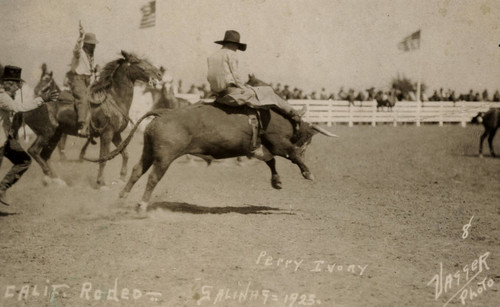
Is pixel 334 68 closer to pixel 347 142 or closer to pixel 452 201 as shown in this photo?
pixel 452 201

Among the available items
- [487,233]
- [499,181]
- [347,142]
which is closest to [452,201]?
[487,233]

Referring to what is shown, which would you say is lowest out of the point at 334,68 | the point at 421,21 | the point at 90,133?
the point at 90,133

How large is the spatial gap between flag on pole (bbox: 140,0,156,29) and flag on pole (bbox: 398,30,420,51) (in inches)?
147

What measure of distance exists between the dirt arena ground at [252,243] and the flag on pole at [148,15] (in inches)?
94.7

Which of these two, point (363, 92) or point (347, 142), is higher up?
point (363, 92)

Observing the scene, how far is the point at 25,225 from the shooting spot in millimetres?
6066

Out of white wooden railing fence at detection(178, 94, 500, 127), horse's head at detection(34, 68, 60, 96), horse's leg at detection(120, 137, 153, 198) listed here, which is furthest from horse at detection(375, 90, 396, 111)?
horse's leg at detection(120, 137, 153, 198)

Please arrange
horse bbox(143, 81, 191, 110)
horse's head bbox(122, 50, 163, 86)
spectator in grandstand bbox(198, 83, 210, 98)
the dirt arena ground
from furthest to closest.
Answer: spectator in grandstand bbox(198, 83, 210, 98), horse bbox(143, 81, 191, 110), horse's head bbox(122, 50, 163, 86), the dirt arena ground

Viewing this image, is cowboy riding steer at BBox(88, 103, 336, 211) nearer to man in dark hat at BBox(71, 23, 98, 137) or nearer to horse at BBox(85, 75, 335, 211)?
horse at BBox(85, 75, 335, 211)

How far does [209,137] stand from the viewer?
6.45 m

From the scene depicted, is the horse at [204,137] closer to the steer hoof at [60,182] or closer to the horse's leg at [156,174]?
the horse's leg at [156,174]

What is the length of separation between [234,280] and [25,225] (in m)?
2.86

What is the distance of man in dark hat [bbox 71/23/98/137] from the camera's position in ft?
24.8

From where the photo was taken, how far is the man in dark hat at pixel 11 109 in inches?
239
